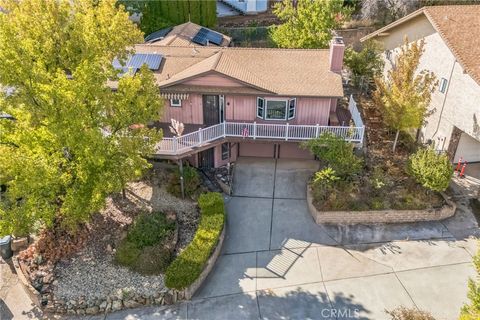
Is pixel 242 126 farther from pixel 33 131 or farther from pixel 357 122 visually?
pixel 33 131

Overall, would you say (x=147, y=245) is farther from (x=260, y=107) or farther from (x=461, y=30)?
(x=461, y=30)

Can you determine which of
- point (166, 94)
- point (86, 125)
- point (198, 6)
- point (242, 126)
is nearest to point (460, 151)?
point (242, 126)

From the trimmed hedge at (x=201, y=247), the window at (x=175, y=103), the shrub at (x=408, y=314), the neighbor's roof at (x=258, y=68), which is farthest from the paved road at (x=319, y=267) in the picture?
the window at (x=175, y=103)

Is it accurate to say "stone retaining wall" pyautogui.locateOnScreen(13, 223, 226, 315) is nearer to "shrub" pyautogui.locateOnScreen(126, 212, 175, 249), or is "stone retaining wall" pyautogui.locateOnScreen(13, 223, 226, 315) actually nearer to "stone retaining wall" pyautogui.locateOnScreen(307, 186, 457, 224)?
"shrub" pyautogui.locateOnScreen(126, 212, 175, 249)

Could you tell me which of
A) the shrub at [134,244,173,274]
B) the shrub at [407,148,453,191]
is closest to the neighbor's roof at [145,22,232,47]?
the shrub at [134,244,173,274]

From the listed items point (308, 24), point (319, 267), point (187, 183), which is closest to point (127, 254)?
point (187, 183)

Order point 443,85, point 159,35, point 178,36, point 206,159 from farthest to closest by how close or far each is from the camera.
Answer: point 159,35 → point 178,36 → point 206,159 → point 443,85

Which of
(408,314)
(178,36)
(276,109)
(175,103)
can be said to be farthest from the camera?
(178,36)

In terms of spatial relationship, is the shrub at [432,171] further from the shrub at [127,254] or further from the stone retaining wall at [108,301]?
the shrub at [127,254]
